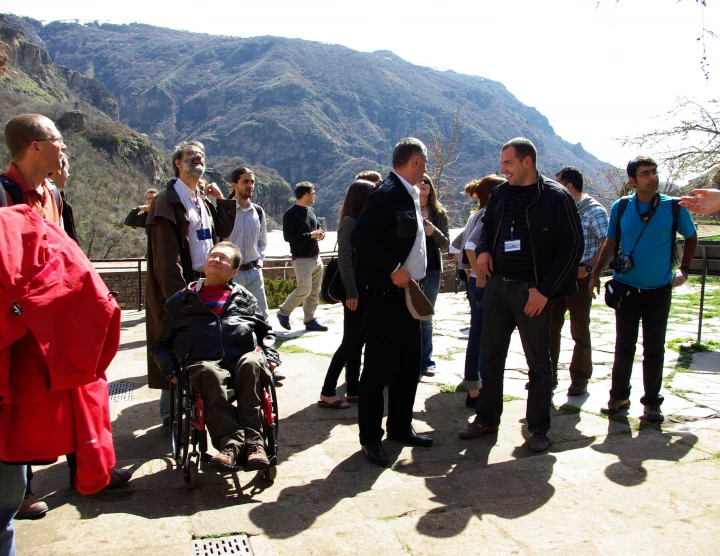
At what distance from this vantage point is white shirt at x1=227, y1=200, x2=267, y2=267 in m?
6.29

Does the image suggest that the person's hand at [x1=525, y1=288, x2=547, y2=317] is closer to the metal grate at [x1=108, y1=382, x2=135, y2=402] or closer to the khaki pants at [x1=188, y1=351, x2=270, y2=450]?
the khaki pants at [x1=188, y1=351, x2=270, y2=450]

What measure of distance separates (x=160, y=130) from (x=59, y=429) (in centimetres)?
15797

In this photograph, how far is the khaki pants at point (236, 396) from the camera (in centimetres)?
A: 359

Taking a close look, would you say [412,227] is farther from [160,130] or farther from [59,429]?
[160,130]

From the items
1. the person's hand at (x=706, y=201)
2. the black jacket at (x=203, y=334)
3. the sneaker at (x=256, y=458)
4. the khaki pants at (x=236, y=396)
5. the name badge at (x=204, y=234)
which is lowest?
the sneaker at (x=256, y=458)

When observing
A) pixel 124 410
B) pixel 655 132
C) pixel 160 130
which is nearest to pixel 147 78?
pixel 160 130

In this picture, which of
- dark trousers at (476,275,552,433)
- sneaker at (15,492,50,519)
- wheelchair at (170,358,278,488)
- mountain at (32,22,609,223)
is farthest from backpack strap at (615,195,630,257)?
mountain at (32,22,609,223)

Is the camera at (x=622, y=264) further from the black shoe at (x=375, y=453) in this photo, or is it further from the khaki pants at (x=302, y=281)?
the khaki pants at (x=302, y=281)

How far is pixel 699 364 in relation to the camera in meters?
6.43

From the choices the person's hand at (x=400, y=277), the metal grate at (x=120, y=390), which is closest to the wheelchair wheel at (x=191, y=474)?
the person's hand at (x=400, y=277)

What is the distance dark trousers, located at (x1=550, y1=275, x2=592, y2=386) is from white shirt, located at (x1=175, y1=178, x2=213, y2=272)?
280cm

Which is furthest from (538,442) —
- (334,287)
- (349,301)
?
(334,287)

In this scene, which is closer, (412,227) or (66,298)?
(66,298)

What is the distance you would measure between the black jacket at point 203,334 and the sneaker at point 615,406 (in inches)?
103
